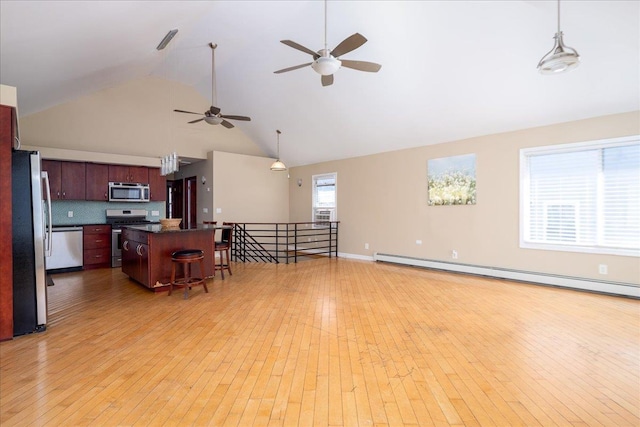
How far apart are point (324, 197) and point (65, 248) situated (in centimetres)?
615

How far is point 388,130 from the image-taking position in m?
6.86

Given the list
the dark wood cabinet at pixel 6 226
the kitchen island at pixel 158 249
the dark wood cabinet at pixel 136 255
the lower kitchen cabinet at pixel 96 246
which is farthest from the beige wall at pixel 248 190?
the dark wood cabinet at pixel 6 226

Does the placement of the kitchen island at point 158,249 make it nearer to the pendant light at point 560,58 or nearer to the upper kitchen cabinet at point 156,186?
the upper kitchen cabinet at point 156,186

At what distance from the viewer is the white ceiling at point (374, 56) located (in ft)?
11.7

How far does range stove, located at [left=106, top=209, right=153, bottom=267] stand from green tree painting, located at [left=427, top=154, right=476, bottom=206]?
674cm

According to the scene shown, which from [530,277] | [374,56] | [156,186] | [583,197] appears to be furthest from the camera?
[156,186]

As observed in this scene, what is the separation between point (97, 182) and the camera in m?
6.94

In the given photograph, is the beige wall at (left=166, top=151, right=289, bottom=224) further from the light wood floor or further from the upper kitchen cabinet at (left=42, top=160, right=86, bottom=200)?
the light wood floor

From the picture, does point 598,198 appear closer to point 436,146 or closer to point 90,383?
point 436,146

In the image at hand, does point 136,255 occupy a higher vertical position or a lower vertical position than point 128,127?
lower

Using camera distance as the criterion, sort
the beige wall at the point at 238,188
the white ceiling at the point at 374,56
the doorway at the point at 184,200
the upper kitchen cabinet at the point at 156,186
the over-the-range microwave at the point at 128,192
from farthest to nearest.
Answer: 1. the doorway at the point at 184,200
2. the beige wall at the point at 238,188
3. the upper kitchen cabinet at the point at 156,186
4. the over-the-range microwave at the point at 128,192
5. the white ceiling at the point at 374,56

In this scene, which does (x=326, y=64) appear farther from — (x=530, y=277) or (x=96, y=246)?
(x=96, y=246)

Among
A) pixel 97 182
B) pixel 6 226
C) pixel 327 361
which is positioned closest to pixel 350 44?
pixel 327 361

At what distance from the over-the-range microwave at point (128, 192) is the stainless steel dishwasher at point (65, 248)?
3.37ft
